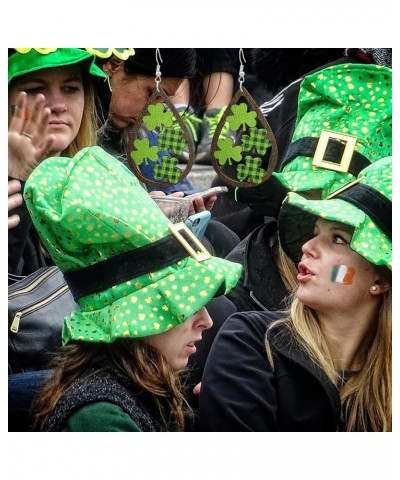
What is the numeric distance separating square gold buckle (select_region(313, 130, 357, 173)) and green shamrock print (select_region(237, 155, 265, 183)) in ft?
0.53

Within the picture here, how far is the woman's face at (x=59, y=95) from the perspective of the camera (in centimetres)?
268

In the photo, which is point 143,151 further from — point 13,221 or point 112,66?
point 13,221

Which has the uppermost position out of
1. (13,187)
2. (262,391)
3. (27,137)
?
(27,137)

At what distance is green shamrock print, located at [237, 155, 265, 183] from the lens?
299 cm

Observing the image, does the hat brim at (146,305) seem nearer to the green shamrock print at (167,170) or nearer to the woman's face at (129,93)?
the green shamrock print at (167,170)

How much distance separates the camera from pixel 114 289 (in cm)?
227

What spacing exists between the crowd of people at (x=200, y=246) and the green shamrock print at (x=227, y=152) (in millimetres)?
13

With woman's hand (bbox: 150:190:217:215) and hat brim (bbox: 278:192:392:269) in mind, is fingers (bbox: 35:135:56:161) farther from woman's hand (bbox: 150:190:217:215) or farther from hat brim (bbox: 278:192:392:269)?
hat brim (bbox: 278:192:392:269)

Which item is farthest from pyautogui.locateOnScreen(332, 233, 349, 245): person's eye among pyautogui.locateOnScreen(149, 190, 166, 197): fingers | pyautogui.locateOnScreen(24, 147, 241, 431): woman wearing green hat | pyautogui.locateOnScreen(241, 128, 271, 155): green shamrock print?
pyautogui.locateOnScreen(149, 190, 166, 197): fingers

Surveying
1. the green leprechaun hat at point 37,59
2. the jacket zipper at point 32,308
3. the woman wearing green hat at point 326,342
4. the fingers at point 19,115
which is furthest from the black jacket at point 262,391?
the green leprechaun hat at point 37,59

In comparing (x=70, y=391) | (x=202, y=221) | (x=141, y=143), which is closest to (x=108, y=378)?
(x=70, y=391)

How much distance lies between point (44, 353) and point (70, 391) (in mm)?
259

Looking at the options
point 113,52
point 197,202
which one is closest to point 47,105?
point 113,52

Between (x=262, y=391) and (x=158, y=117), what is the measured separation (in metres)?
0.88
